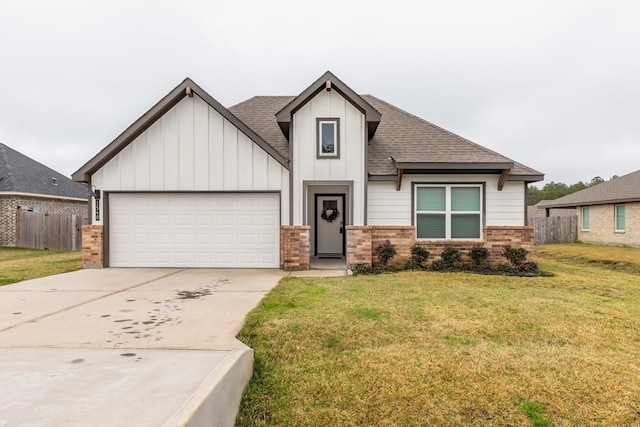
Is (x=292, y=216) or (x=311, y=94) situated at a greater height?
(x=311, y=94)

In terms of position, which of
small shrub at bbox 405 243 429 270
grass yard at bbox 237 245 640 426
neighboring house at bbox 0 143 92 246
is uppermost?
neighboring house at bbox 0 143 92 246

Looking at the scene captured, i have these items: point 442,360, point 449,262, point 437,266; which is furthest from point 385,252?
point 442,360

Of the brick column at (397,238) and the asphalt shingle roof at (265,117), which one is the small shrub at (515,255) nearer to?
the brick column at (397,238)

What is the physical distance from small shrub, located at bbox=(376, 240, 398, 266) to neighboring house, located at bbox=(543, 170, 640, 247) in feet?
56.0

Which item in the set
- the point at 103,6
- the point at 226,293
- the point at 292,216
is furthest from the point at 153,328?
the point at 103,6

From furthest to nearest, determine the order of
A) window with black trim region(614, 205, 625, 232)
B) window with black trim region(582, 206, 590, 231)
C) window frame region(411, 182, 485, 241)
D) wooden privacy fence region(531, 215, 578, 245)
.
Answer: window with black trim region(582, 206, 590, 231)
wooden privacy fence region(531, 215, 578, 245)
window with black trim region(614, 205, 625, 232)
window frame region(411, 182, 485, 241)

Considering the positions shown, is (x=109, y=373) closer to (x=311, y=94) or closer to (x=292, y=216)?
(x=292, y=216)

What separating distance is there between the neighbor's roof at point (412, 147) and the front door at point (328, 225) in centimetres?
288

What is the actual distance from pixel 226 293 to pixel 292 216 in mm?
3845

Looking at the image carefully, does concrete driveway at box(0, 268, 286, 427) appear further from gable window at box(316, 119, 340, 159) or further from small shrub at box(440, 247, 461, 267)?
small shrub at box(440, 247, 461, 267)

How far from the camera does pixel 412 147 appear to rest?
11.1 m

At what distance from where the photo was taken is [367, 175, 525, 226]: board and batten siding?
33.6 feet

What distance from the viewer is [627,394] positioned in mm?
3229

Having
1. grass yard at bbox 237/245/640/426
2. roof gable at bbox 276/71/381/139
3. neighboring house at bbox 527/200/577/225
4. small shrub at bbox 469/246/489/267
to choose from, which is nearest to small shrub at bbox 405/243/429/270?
small shrub at bbox 469/246/489/267
